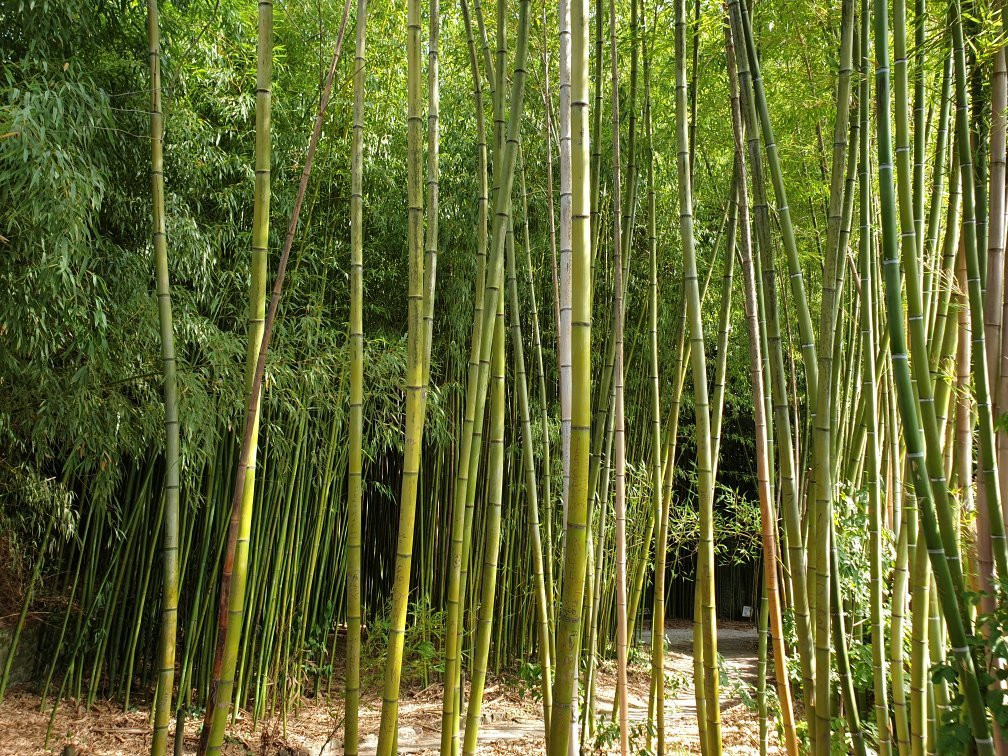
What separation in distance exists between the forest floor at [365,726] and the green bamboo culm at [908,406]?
1821 mm

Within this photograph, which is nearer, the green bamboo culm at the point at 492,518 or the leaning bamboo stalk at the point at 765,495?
the leaning bamboo stalk at the point at 765,495

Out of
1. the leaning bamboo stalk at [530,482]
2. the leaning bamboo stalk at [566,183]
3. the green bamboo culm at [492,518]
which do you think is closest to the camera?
the leaning bamboo stalk at [566,183]

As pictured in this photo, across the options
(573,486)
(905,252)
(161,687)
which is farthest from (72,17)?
(905,252)

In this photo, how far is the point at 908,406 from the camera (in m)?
1.32

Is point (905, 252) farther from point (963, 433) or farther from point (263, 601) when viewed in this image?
point (263, 601)

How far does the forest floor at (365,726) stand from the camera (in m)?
3.57

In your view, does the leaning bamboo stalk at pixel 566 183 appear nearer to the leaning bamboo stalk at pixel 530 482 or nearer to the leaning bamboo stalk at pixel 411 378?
the leaning bamboo stalk at pixel 411 378

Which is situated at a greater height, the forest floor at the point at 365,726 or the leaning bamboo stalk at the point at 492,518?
the leaning bamboo stalk at the point at 492,518

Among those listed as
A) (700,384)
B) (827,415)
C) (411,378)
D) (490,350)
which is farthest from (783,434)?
(411,378)

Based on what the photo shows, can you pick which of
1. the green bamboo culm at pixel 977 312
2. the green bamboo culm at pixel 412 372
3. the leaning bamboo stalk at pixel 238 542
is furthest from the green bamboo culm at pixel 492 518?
the green bamboo culm at pixel 977 312

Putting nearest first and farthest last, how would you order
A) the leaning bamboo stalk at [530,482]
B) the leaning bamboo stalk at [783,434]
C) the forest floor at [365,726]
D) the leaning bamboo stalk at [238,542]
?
1. the leaning bamboo stalk at [238,542]
2. the leaning bamboo stalk at [783,434]
3. the leaning bamboo stalk at [530,482]
4. the forest floor at [365,726]

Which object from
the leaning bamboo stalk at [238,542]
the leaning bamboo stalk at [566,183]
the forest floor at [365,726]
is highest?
the leaning bamboo stalk at [566,183]

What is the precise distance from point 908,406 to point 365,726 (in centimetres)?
360

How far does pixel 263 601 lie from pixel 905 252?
11.4 ft
